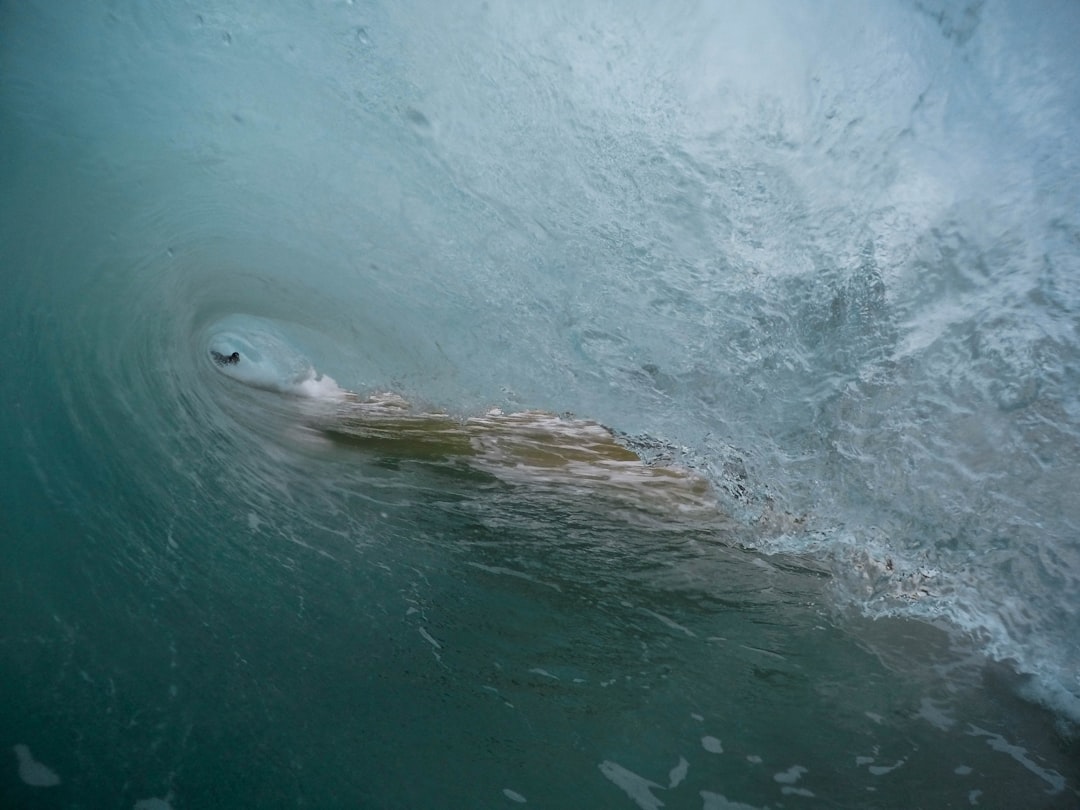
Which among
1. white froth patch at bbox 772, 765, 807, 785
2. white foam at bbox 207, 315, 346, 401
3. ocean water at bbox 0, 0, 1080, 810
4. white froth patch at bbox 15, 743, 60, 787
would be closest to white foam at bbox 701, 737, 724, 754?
ocean water at bbox 0, 0, 1080, 810

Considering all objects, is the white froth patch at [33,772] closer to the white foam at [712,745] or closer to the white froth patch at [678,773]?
the white froth patch at [678,773]

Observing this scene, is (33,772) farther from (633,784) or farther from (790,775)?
(790,775)

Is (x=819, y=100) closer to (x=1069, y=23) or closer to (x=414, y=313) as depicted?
(x=1069, y=23)

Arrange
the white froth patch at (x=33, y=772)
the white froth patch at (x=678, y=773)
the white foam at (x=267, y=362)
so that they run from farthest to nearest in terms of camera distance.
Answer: the white foam at (x=267, y=362) < the white froth patch at (x=678, y=773) < the white froth patch at (x=33, y=772)

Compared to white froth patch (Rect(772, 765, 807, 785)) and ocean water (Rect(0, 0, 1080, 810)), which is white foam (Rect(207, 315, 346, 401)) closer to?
ocean water (Rect(0, 0, 1080, 810))

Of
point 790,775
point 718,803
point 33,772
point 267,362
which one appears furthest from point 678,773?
point 267,362

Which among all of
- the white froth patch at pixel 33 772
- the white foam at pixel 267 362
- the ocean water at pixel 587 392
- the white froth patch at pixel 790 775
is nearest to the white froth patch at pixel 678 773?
the ocean water at pixel 587 392
